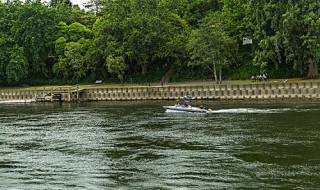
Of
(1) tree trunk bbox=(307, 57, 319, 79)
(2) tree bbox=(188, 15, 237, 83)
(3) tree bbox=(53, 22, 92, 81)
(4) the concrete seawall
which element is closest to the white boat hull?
(4) the concrete seawall

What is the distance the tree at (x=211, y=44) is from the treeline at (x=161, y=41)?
175mm

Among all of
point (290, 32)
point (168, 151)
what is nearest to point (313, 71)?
point (290, 32)

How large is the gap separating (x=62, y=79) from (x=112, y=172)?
78145 mm

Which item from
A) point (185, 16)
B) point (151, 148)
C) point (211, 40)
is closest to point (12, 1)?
point (185, 16)

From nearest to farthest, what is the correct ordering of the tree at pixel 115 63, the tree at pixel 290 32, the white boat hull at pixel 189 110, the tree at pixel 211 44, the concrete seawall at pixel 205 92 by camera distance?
the white boat hull at pixel 189 110 → the concrete seawall at pixel 205 92 → the tree at pixel 290 32 → the tree at pixel 211 44 → the tree at pixel 115 63

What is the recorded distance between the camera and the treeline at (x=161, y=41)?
230 ft

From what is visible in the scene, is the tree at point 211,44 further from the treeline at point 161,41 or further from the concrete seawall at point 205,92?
the concrete seawall at point 205,92

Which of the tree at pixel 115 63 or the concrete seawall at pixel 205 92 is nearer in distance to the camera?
the concrete seawall at pixel 205 92

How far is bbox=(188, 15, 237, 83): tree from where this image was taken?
76.1 metres

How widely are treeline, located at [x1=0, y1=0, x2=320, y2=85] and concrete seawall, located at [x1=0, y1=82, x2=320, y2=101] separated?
6.05 m

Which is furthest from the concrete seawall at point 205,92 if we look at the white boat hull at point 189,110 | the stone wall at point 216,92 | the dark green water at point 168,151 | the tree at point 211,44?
the white boat hull at point 189,110

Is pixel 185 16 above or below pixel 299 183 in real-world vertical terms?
above

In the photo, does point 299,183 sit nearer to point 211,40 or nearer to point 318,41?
point 318,41

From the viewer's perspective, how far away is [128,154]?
3206cm
